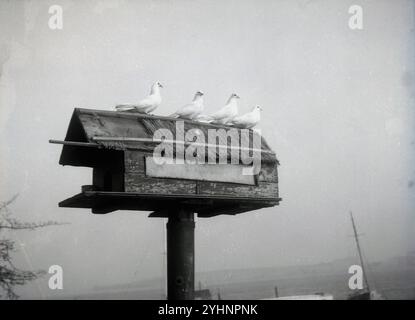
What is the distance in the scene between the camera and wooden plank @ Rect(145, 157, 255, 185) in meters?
7.04

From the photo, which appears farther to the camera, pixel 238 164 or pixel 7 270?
pixel 7 270

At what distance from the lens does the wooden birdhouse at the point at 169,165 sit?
6.87 m

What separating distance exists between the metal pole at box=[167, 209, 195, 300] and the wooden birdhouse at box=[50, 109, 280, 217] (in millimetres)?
210

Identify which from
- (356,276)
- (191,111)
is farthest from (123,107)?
(356,276)

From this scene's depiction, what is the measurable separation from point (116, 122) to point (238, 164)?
1.71 metres

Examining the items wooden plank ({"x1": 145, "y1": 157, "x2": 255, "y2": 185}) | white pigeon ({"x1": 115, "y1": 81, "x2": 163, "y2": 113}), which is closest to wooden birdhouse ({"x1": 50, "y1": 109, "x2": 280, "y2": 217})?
wooden plank ({"x1": 145, "y1": 157, "x2": 255, "y2": 185})

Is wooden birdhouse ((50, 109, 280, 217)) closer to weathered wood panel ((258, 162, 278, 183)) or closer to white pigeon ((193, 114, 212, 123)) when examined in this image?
weathered wood panel ((258, 162, 278, 183))

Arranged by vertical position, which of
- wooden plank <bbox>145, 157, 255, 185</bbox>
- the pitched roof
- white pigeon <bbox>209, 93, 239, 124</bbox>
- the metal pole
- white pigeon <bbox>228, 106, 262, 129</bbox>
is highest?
white pigeon <bbox>209, 93, 239, 124</bbox>

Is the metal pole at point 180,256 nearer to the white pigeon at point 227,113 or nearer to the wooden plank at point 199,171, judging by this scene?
the wooden plank at point 199,171
